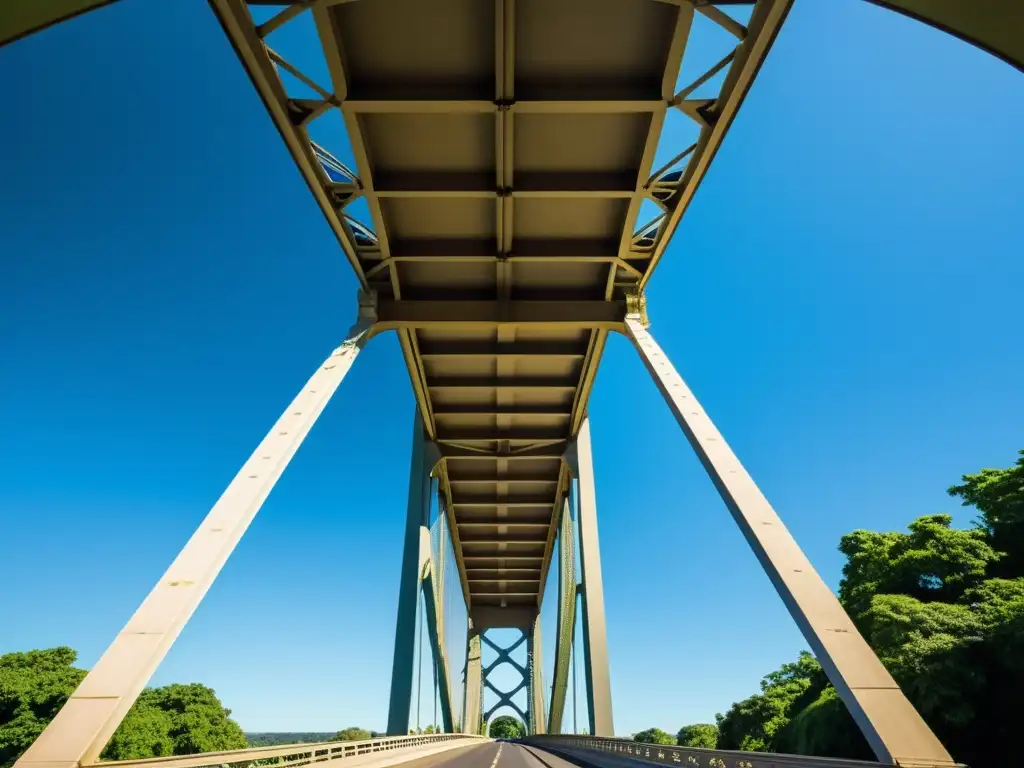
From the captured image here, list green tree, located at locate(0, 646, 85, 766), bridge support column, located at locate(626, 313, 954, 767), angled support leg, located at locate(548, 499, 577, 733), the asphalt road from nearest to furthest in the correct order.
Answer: bridge support column, located at locate(626, 313, 954, 767) → the asphalt road → angled support leg, located at locate(548, 499, 577, 733) → green tree, located at locate(0, 646, 85, 766)

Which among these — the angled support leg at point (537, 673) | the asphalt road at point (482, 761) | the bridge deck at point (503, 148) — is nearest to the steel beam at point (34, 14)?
the bridge deck at point (503, 148)

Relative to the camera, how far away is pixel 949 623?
47.5 feet

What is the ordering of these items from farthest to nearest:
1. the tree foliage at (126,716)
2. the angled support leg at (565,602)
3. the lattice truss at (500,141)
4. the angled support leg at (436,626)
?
the tree foliage at (126,716), the angled support leg at (565,602), the angled support leg at (436,626), the lattice truss at (500,141)

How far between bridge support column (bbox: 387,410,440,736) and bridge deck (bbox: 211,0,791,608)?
4592mm

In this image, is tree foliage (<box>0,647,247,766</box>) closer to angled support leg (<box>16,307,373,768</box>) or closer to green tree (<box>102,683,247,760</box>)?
green tree (<box>102,683,247,760</box>)

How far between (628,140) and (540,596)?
151 feet

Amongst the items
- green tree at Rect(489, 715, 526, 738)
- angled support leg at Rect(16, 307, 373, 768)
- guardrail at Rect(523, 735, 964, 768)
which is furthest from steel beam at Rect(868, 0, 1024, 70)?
green tree at Rect(489, 715, 526, 738)

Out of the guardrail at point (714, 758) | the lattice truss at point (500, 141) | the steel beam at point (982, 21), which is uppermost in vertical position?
the lattice truss at point (500, 141)

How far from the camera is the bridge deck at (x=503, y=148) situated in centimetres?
877

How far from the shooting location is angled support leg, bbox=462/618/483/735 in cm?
5262

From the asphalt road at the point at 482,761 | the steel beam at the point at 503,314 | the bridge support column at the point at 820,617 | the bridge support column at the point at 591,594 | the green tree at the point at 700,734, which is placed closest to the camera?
the bridge support column at the point at 820,617

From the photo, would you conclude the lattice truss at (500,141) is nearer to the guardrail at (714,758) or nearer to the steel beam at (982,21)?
the steel beam at (982,21)

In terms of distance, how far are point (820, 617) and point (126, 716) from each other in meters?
38.5

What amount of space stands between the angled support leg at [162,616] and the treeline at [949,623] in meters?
15.2
